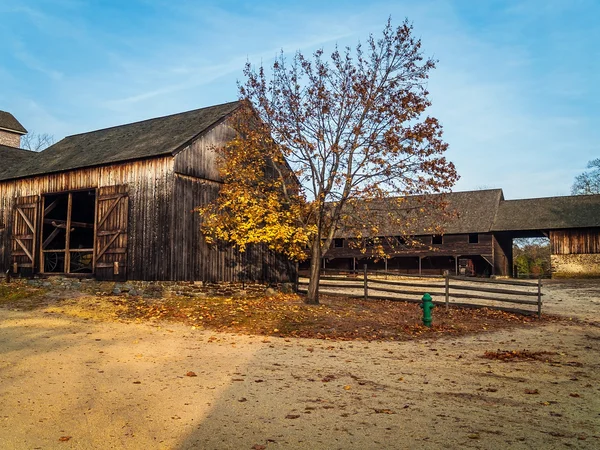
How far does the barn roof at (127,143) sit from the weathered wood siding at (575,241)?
2794 cm

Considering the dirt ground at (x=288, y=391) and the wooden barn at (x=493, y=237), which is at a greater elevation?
the wooden barn at (x=493, y=237)

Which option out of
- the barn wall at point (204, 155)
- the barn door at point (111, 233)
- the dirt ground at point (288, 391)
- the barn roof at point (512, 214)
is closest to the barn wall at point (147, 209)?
the barn door at point (111, 233)

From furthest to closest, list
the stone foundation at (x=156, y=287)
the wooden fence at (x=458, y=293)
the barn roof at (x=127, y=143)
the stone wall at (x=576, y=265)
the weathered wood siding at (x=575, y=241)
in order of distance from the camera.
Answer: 1. the weathered wood siding at (x=575, y=241)
2. the stone wall at (x=576, y=265)
3. the barn roof at (x=127, y=143)
4. the stone foundation at (x=156, y=287)
5. the wooden fence at (x=458, y=293)

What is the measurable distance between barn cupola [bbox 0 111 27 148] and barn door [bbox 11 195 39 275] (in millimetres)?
27406

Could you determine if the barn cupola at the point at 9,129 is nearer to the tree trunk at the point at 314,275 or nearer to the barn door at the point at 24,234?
the barn door at the point at 24,234

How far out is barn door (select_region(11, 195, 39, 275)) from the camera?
73.2ft

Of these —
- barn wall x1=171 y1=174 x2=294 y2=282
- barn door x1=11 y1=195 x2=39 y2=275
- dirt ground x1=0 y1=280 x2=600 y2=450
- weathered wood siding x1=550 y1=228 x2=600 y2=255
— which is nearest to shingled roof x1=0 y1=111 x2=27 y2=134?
barn door x1=11 y1=195 x2=39 y2=275

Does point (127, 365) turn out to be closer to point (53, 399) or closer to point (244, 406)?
point (53, 399)

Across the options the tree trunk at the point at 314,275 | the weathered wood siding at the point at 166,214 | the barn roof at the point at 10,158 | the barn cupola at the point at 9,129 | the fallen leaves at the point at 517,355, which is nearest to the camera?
Result: the fallen leaves at the point at 517,355

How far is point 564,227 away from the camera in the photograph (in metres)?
38.6

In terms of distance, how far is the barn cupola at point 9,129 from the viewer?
46125 millimetres

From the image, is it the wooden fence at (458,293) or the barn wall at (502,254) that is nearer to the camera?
the wooden fence at (458,293)

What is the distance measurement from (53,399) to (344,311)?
1091 cm

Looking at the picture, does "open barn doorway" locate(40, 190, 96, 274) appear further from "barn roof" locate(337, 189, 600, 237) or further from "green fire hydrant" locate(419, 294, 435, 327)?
"barn roof" locate(337, 189, 600, 237)
